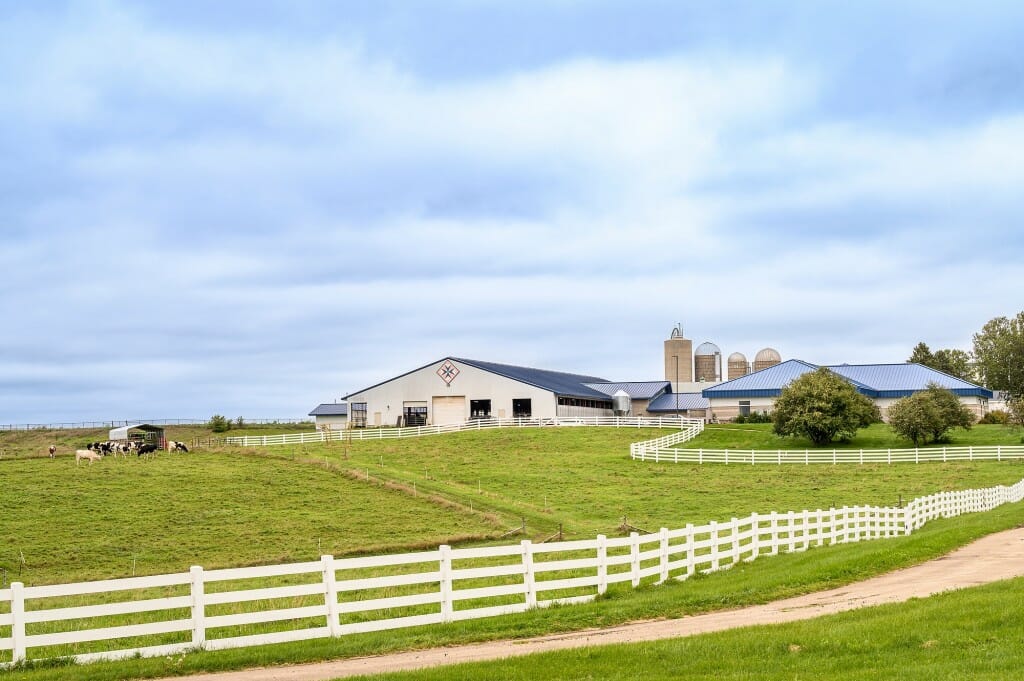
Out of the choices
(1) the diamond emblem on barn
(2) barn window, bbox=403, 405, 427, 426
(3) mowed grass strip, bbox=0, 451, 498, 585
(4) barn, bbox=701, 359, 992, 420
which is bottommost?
(3) mowed grass strip, bbox=0, 451, 498, 585

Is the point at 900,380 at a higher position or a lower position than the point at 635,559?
higher

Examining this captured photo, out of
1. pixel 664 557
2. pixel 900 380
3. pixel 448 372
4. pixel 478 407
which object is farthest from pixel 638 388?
pixel 664 557

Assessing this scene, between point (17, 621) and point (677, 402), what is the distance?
93.6m

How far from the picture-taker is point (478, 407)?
290 feet

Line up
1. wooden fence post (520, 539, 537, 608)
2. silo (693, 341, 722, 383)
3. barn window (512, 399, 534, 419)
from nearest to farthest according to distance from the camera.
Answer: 1. wooden fence post (520, 539, 537, 608)
2. barn window (512, 399, 534, 419)
3. silo (693, 341, 722, 383)

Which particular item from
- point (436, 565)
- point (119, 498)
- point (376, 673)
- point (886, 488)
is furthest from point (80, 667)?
point (886, 488)

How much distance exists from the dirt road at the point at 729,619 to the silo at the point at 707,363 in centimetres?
9353

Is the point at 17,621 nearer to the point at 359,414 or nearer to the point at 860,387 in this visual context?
the point at 359,414

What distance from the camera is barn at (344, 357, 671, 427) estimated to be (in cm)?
8761

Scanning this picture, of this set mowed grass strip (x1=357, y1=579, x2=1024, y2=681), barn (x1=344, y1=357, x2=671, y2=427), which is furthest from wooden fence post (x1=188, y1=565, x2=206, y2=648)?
barn (x1=344, y1=357, x2=671, y2=427)

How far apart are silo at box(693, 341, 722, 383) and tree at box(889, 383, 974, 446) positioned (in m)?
47.9

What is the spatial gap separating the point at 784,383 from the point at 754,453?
2920cm

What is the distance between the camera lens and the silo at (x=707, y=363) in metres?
116

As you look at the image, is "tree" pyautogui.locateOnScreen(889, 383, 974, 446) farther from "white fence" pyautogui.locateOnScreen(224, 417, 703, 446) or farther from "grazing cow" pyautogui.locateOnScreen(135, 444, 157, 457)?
"grazing cow" pyautogui.locateOnScreen(135, 444, 157, 457)
